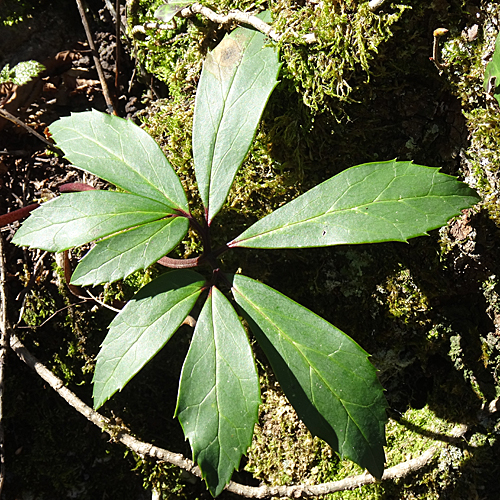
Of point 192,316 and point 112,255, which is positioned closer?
point 112,255

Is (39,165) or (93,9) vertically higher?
(93,9)

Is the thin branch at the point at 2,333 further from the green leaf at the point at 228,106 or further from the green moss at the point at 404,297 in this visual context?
the green moss at the point at 404,297

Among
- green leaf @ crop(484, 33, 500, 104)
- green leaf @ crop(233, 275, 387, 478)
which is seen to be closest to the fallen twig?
green leaf @ crop(233, 275, 387, 478)

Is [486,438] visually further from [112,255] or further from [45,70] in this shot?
[45,70]

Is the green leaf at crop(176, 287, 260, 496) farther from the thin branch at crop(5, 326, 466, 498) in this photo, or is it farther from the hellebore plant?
the thin branch at crop(5, 326, 466, 498)

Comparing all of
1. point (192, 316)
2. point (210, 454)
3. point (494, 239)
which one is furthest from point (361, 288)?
point (210, 454)

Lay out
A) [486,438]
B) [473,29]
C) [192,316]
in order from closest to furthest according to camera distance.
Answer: [473,29] → [486,438] → [192,316]

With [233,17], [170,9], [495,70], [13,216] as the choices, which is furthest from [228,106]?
[13,216]
